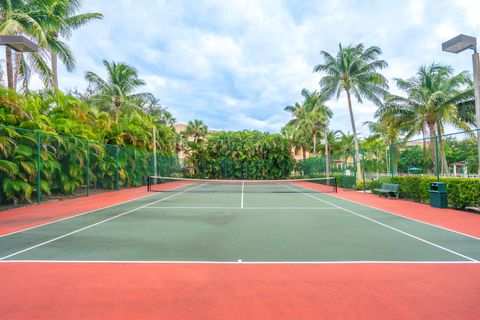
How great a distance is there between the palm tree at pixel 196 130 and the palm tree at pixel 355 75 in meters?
19.1

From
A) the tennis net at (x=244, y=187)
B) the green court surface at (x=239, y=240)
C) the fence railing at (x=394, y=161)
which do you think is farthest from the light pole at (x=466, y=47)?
the tennis net at (x=244, y=187)

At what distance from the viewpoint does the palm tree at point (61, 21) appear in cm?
1688

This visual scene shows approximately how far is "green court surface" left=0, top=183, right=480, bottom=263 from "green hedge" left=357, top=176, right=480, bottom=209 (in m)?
3.23

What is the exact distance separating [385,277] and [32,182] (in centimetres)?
1268

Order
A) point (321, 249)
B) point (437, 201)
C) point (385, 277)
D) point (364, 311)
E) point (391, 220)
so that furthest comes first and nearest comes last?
1. point (437, 201)
2. point (391, 220)
3. point (321, 249)
4. point (385, 277)
5. point (364, 311)

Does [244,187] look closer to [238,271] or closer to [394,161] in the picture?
[394,161]

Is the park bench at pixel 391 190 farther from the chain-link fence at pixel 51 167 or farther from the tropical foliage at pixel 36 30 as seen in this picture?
the tropical foliage at pixel 36 30

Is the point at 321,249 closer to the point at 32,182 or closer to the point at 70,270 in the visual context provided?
the point at 70,270

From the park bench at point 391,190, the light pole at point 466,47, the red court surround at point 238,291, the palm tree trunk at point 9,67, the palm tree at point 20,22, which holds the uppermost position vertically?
the palm tree at point 20,22

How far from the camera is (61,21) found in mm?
17453

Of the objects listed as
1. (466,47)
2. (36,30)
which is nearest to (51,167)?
(36,30)

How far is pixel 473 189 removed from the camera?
1079cm

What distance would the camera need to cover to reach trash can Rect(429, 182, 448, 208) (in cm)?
1207

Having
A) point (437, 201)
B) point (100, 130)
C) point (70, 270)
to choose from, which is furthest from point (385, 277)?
point (100, 130)
